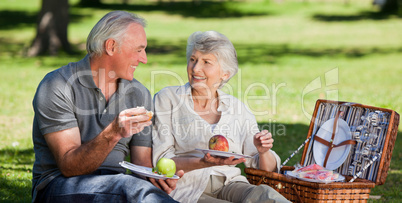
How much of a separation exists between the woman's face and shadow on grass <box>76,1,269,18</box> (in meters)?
26.9

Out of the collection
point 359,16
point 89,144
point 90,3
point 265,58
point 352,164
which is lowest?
point 352,164

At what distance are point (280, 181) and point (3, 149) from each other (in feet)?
13.9

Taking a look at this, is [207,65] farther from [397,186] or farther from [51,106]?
[397,186]

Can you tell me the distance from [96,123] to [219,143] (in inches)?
36.3

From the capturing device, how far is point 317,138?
5.05m

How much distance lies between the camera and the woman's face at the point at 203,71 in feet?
14.6

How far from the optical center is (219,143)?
415 centimetres

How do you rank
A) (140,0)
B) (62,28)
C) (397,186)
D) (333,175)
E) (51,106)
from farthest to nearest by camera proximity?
(140,0) → (62,28) → (397,186) → (333,175) → (51,106)

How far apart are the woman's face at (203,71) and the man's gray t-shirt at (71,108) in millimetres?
562

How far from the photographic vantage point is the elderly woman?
4.23 metres

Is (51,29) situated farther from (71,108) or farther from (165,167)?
(165,167)

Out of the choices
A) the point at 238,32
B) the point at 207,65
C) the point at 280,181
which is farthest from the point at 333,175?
the point at 238,32

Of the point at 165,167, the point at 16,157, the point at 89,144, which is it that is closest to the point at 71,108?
the point at 89,144

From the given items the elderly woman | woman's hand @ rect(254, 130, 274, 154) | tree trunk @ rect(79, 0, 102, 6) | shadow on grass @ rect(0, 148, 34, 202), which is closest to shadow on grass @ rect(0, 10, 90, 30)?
tree trunk @ rect(79, 0, 102, 6)
